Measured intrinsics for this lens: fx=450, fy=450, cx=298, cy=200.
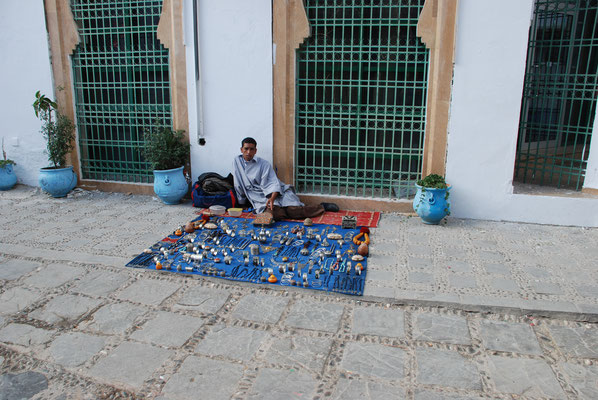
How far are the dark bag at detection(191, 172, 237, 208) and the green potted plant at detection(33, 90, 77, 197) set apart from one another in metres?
2.15

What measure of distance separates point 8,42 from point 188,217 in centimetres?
428

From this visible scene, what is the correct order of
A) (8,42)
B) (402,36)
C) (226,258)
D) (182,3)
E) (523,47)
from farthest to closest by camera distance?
(8,42)
(182,3)
(402,36)
(523,47)
(226,258)

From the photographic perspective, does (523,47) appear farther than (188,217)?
No

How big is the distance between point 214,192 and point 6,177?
373cm

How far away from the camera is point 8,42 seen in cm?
706

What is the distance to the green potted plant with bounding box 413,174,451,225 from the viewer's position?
17.7ft

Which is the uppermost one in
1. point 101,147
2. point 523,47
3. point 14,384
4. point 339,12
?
point 339,12

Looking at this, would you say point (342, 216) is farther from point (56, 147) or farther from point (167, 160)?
point (56, 147)

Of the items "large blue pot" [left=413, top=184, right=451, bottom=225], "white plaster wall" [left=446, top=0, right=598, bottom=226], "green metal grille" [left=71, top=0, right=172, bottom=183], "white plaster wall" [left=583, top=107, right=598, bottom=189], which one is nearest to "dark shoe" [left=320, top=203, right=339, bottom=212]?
"large blue pot" [left=413, top=184, right=451, bottom=225]

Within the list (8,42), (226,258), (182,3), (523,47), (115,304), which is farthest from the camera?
(8,42)

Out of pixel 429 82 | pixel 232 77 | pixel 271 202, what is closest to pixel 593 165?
pixel 429 82

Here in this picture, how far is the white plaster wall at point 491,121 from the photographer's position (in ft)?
17.1

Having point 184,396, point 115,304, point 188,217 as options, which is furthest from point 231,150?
point 184,396

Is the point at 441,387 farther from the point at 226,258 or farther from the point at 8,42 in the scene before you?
the point at 8,42
